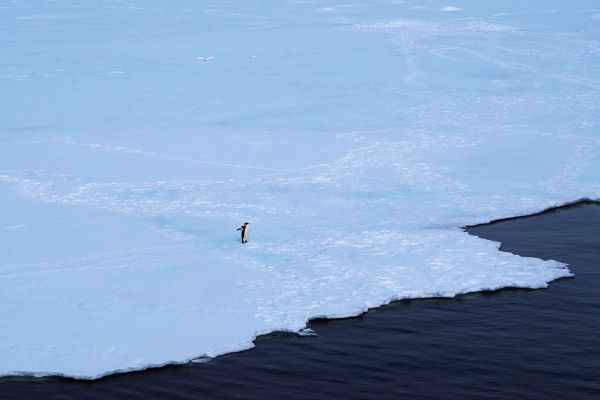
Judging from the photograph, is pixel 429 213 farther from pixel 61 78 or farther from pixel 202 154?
pixel 61 78

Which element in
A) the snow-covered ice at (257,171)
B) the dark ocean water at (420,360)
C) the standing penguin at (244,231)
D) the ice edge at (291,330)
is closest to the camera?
the dark ocean water at (420,360)

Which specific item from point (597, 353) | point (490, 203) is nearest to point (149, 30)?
point (490, 203)

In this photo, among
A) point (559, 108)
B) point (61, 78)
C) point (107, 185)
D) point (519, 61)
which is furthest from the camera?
point (519, 61)

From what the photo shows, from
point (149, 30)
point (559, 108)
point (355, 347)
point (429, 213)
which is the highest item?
point (149, 30)

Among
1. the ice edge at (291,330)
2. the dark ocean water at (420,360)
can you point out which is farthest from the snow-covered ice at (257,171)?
the dark ocean water at (420,360)

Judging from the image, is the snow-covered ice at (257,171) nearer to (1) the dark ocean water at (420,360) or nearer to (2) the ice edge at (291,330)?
(2) the ice edge at (291,330)

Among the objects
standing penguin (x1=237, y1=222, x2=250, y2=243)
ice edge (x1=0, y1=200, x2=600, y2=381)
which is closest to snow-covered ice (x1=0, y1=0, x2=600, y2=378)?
ice edge (x1=0, y1=200, x2=600, y2=381)

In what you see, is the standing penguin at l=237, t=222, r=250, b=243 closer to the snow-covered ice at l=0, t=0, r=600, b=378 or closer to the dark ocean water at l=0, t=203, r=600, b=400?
the snow-covered ice at l=0, t=0, r=600, b=378
